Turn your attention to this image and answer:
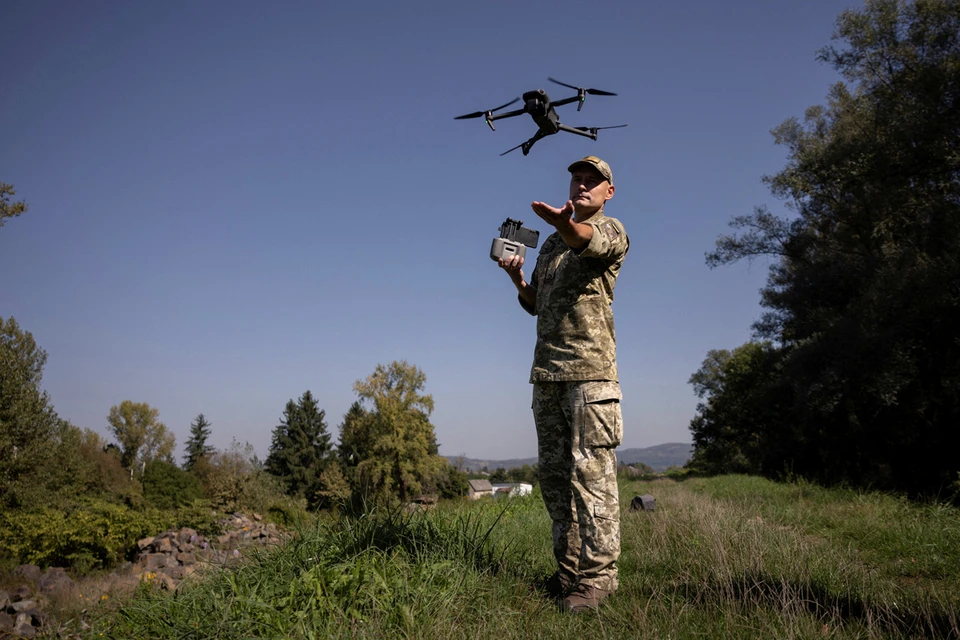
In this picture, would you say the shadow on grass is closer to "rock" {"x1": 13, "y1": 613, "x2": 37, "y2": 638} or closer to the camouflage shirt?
the camouflage shirt

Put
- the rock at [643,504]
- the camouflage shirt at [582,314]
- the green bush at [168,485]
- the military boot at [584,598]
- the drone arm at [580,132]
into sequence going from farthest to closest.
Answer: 1. the green bush at [168,485]
2. the rock at [643,504]
3. the drone arm at [580,132]
4. the camouflage shirt at [582,314]
5. the military boot at [584,598]

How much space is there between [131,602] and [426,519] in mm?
1668

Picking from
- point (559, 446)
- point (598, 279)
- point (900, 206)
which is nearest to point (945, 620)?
point (559, 446)

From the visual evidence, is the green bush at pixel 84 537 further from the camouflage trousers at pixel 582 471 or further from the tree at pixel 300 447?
the tree at pixel 300 447

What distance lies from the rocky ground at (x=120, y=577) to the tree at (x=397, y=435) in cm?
2798

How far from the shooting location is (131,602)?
2.73 metres

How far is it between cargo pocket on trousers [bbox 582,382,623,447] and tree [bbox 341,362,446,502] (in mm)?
43176

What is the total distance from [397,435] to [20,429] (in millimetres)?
26320

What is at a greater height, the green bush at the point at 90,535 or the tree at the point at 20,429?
the tree at the point at 20,429

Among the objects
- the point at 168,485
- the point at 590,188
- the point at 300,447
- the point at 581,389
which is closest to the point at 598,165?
the point at 590,188

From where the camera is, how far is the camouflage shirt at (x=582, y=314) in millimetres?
3189

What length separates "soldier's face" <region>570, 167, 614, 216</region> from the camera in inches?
133

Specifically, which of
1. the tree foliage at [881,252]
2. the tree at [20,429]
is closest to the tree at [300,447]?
the tree at [20,429]

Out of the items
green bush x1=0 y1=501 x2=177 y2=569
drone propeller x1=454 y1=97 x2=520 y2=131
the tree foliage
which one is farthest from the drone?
green bush x1=0 y1=501 x2=177 y2=569
